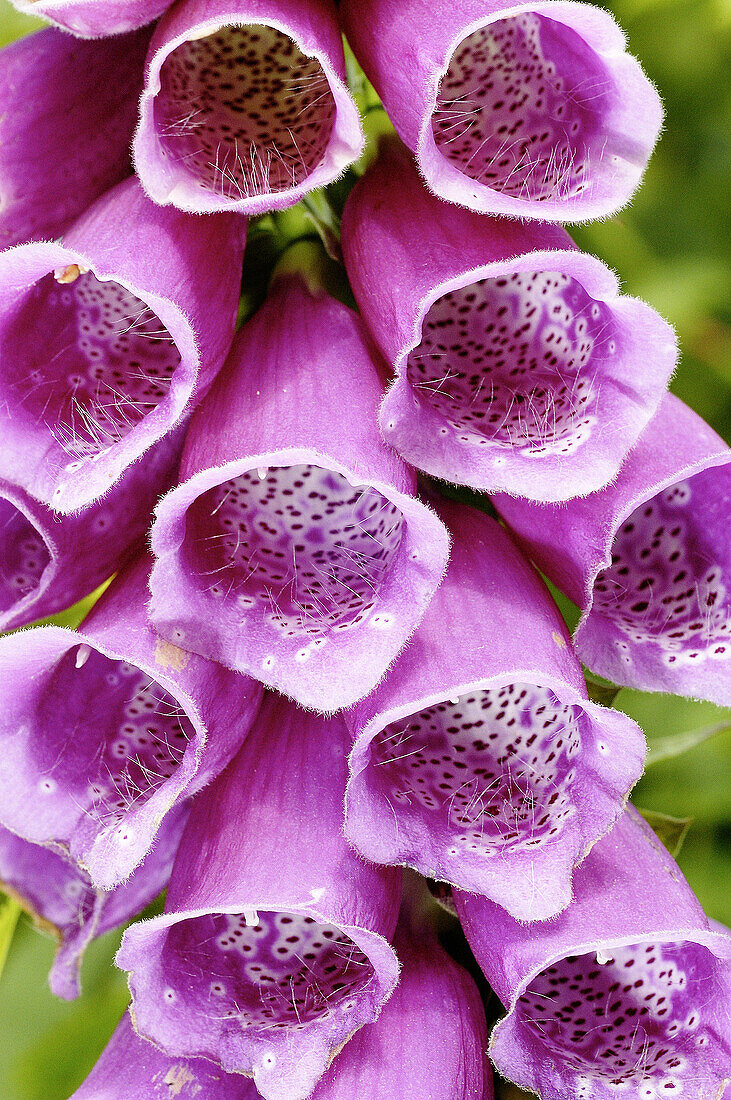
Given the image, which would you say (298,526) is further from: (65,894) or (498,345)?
(65,894)

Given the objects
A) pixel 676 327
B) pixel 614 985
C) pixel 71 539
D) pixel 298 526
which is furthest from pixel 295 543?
pixel 676 327

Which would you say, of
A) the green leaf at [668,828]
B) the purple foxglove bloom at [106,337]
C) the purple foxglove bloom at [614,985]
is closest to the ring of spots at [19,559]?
the purple foxglove bloom at [106,337]

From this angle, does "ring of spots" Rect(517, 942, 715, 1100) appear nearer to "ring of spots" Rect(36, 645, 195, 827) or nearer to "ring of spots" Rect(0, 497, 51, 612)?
"ring of spots" Rect(36, 645, 195, 827)

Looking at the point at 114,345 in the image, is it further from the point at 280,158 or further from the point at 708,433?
the point at 708,433

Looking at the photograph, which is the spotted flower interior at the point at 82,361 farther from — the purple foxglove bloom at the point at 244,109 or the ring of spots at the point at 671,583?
the ring of spots at the point at 671,583

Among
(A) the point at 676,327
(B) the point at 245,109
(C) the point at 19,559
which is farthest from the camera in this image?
(A) the point at 676,327
